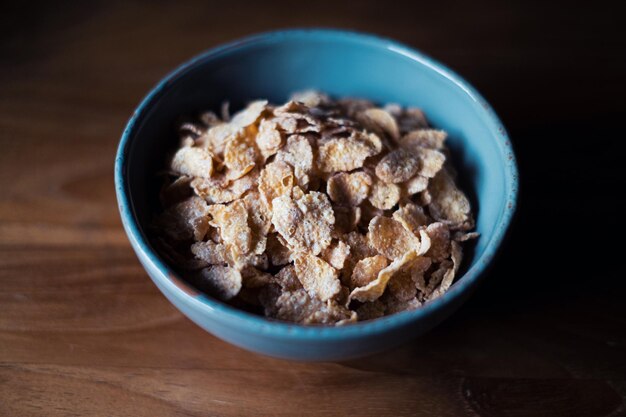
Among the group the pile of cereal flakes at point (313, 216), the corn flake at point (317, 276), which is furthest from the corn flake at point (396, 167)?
the corn flake at point (317, 276)

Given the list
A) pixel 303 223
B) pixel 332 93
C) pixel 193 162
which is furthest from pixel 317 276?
pixel 332 93

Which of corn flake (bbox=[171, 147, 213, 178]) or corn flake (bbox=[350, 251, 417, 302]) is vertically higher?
corn flake (bbox=[350, 251, 417, 302])

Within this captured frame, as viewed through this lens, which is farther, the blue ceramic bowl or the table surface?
the table surface

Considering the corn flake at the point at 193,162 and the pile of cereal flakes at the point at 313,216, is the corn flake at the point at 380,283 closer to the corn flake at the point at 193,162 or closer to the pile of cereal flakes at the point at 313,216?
the pile of cereal flakes at the point at 313,216

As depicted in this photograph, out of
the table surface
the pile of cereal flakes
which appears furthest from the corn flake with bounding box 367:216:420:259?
the table surface

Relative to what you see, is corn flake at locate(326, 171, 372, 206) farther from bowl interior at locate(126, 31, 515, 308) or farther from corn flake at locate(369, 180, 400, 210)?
bowl interior at locate(126, 31, 515, 308)

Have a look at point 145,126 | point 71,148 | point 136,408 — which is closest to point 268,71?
point 145,126

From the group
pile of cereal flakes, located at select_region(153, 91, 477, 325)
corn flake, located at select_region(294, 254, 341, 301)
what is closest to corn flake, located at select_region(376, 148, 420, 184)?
pile of cereal flakes, located at select_region(153, 91, 477, 325)

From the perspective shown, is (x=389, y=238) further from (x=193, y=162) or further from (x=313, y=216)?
(x=193, y=162)
